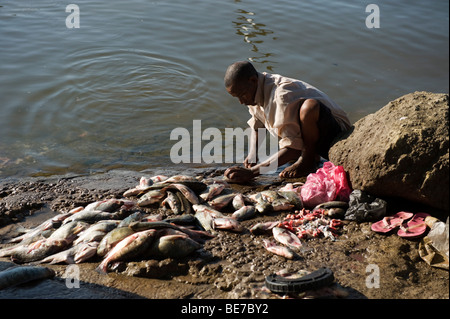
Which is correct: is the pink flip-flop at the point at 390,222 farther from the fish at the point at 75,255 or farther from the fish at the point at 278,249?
the fish at the point at 75,255

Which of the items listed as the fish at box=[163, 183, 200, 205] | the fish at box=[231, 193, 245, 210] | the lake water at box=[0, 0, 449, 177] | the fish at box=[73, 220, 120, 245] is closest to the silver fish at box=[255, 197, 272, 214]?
the fish at box=[231, 193, 245, 210]

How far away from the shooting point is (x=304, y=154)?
19.6 feet

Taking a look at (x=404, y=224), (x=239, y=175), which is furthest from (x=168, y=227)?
(x=404, y=224)

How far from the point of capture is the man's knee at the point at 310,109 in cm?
561

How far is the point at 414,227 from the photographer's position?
427cm

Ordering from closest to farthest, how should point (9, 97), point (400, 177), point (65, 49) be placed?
point (400, 177) < point (9, 97) < point (65, 49)

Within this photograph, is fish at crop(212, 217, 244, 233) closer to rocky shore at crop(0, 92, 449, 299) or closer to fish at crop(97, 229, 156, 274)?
rocky shore at crop(0, 92, 449, 299)

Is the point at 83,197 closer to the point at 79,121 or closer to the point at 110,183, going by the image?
the point at 110,183

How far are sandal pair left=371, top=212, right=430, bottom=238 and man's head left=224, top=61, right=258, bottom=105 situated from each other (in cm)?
214

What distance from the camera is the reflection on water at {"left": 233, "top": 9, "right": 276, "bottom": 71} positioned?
32.1ft

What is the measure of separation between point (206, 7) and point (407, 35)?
181 inches

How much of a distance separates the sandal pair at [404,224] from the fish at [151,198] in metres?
2.14

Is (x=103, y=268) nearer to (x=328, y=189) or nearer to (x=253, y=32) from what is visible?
(x=328, y=189)

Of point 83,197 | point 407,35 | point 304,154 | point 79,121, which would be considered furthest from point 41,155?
point 407,35
